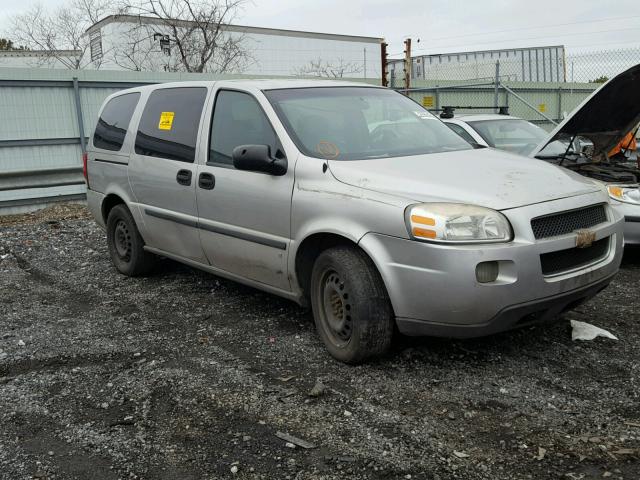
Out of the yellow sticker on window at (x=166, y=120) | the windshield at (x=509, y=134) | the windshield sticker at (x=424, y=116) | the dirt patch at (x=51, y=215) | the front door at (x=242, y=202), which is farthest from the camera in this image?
the dirt patch at (x=51, y=215)

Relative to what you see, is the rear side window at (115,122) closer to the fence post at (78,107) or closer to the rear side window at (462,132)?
the rear side window at (462,132)

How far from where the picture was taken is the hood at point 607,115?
5.90m

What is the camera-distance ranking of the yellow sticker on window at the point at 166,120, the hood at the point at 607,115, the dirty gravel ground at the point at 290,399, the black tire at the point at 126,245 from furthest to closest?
1. the black tire at the point at 126,245
2. the hood at the point at 607,115
3. the yellow sticker on window at the point at 166,120
4. the dirty gravel ground at the point at 290,399

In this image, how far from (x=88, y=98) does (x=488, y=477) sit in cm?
1116

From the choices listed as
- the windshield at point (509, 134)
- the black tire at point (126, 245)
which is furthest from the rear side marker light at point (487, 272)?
the windshield at point (509, 134)

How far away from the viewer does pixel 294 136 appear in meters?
4.40

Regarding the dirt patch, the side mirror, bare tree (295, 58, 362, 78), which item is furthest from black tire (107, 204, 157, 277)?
bare tree (295, 58, 362, 78)

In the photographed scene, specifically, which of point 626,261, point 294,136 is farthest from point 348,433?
point 626,261

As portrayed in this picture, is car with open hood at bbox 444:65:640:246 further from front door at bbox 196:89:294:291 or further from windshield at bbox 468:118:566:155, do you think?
front door at bbox 196:89:294:291

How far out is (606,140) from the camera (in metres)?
6.90

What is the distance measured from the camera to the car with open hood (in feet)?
19.6

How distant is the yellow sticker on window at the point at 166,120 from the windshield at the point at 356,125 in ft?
3.79

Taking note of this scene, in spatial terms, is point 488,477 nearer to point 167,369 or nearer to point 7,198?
point 167,369

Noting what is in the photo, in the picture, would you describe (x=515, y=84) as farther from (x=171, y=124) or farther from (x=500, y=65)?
(x=171, y=124)
